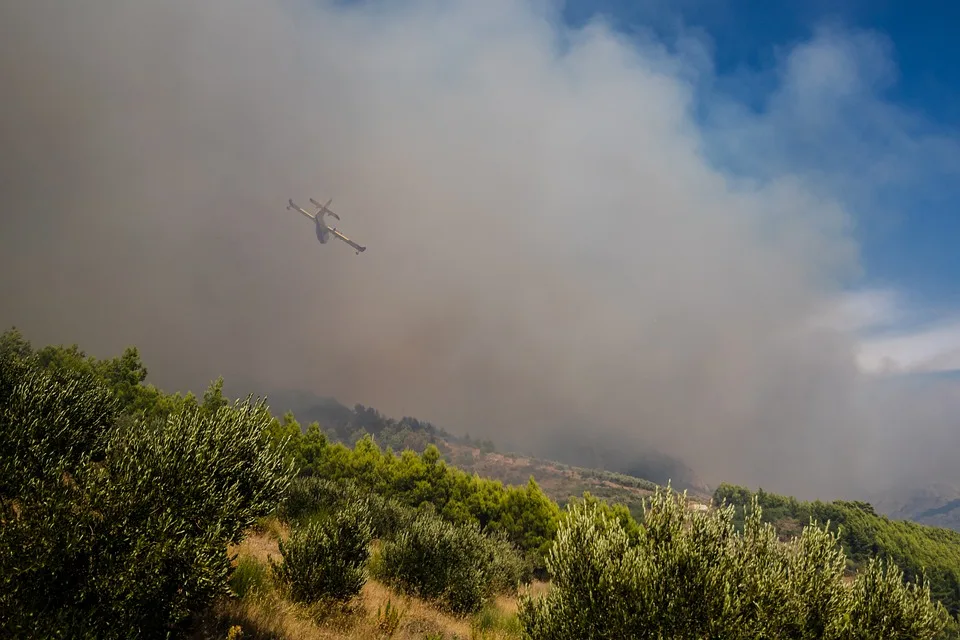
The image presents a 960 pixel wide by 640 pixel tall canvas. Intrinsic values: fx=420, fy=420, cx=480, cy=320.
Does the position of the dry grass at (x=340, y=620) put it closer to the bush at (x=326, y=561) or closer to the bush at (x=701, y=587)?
the bush at (x=326, y=561)

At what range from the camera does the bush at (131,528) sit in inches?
293

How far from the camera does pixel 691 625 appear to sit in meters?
8.68

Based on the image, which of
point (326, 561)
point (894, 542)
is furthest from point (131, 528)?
point (894, 542)

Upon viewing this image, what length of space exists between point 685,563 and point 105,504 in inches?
477

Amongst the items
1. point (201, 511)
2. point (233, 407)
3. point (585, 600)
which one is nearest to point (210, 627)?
point (201, 511)

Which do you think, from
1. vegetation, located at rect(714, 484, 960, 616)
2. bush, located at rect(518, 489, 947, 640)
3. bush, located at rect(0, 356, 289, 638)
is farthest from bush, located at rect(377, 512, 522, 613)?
vegetation, located at rect(714, 484, 960, 616)

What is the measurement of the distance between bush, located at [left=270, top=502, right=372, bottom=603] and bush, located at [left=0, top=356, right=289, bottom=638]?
457 centimetres

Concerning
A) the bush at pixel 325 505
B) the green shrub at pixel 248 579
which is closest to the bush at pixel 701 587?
the green shrub at pixel 248 579

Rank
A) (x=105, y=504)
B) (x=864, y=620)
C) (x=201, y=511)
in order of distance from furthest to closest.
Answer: (x=864, y=620) → (x=201, y=511) → (x=105, y=504)

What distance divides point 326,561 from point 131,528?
23.8ft

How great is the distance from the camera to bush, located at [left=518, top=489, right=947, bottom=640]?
8.72 meters

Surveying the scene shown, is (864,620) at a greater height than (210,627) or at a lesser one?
greater

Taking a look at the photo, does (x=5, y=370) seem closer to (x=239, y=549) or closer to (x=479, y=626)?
(x=239, y=549)

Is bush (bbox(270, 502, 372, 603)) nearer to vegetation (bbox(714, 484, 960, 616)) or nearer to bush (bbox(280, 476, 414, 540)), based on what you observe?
bush (bbox(280, 476, 414, 540))
